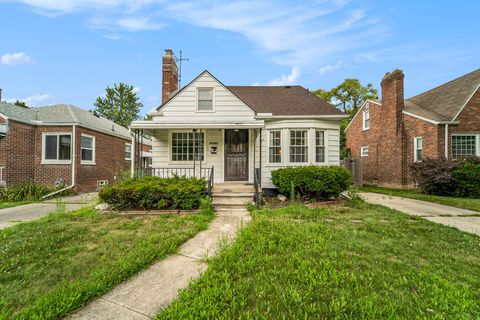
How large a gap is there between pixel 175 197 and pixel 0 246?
11.8 feet

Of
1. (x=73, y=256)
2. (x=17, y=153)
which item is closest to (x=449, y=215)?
(x=73, y=256)

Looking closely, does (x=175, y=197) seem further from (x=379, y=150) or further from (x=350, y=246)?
(x=379, y=150)

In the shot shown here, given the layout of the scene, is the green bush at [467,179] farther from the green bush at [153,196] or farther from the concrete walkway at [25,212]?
the concrete walkway at [25,212]

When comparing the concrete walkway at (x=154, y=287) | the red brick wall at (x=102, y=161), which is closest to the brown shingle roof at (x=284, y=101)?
the concrete walkway at (x=154, y=287)

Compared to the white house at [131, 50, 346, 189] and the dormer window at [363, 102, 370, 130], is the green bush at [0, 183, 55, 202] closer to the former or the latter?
the white house at [131, 50, 346, 189]

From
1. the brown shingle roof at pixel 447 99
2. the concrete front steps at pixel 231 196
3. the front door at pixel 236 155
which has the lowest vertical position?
the concrete front steps at pixel 231 196

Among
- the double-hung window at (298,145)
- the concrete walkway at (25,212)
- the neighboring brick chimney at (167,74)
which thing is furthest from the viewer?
the neighboring brick chimney at (167,74)

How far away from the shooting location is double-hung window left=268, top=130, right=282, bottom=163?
368 inches

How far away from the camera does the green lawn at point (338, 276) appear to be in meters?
2.16

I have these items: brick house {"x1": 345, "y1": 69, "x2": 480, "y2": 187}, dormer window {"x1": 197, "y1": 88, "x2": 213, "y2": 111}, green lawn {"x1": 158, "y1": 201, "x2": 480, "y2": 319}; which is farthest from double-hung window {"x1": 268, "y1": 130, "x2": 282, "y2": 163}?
brick house {"x1": 345, "y1": 69, "x2": 480, "y2": 187}

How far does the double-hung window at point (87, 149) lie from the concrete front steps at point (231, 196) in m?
8.26

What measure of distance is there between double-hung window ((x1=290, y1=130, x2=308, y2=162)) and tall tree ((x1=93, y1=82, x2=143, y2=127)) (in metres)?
41.7

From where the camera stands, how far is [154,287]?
8.85 feet

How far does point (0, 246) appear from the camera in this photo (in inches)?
154
